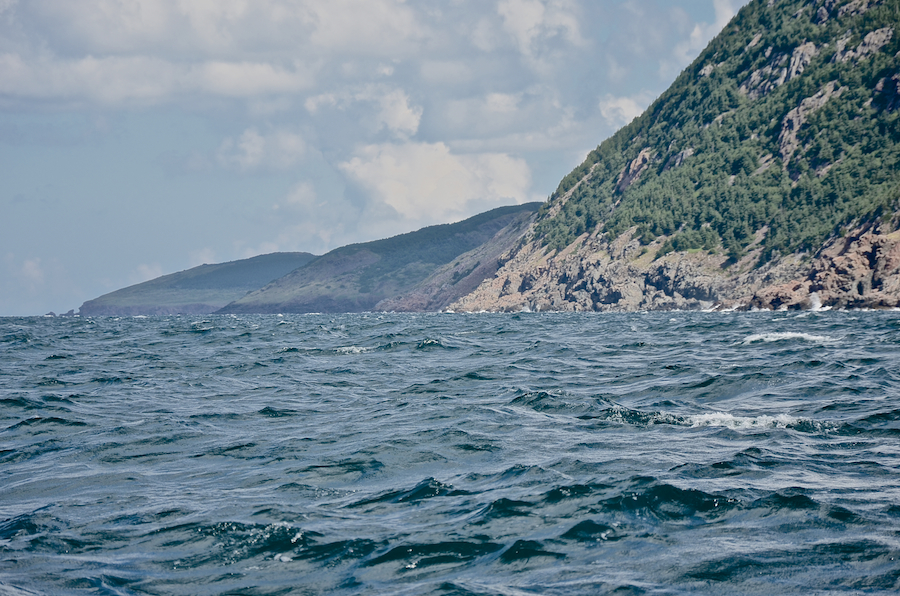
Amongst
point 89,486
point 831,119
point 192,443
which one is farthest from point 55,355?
point 831,119

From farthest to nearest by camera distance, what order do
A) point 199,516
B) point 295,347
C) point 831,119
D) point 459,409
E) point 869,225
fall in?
point 831,119
point 869,225
point 295,347
point 459,409
point 199,516

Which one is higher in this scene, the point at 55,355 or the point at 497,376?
the point at 55,355

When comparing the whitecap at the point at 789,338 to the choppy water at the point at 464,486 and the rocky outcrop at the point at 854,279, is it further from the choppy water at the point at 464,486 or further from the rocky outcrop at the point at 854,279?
the rocky outcrop at the point at 854,279

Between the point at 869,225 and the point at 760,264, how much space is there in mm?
36712

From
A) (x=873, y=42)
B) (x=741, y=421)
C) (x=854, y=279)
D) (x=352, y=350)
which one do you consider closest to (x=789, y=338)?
(x=352, y=350)

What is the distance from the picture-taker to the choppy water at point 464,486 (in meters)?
9.64

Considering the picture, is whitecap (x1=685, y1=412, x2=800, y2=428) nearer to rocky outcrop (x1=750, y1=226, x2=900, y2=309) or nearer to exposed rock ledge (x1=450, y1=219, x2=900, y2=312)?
rocky outcrop (x1=750, y1=226, x2=900, y2=309)

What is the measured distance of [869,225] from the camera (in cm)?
13938

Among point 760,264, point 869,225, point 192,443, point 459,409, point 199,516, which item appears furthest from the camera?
point 760,264

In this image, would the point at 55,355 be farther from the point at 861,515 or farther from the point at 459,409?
the point at 861,515

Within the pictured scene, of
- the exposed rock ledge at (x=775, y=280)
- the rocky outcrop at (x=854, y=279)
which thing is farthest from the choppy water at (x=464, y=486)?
the exposed rock ledge at (x=775, y=280)

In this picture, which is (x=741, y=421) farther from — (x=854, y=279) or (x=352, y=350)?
(x=854, y=279)

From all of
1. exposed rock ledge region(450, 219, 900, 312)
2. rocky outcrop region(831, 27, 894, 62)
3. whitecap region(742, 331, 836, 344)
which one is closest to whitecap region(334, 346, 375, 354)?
whitecap region(742, 331, 836, 344)

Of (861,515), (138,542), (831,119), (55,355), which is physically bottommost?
(861,515)
